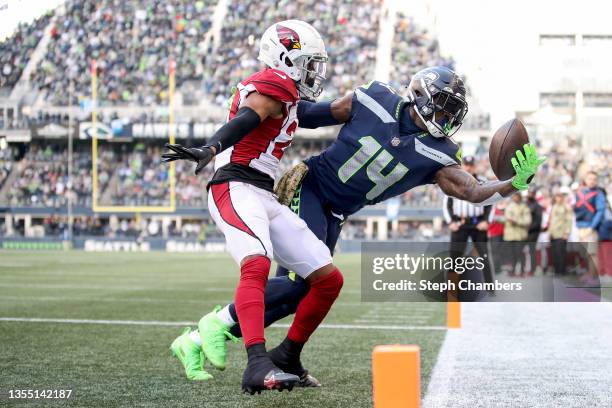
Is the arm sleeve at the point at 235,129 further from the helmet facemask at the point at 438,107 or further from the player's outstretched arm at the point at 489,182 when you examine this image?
the player's outstretched arm at the point at 489,182

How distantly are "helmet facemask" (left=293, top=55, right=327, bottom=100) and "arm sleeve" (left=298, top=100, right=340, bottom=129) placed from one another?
21 cm

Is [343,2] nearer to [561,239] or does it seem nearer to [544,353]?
[561,239]

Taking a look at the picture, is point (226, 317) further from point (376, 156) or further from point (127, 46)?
point (127, 46)

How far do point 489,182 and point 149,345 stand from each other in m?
2.65

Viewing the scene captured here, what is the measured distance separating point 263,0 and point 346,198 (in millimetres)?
29408

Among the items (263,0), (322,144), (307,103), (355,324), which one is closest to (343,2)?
(263,0)

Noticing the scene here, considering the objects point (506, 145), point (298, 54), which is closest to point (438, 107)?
point (506, 145)

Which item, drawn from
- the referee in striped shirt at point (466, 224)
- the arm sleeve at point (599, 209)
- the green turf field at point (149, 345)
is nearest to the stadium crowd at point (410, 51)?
the arm sleeve at point (599, 209)

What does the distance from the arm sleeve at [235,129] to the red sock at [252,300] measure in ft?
1.70

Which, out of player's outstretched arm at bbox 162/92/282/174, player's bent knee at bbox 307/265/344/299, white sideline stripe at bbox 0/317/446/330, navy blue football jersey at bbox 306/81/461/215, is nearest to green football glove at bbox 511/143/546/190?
navy blue football jersey at bbox 306/81/461/215

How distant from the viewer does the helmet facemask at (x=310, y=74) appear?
4086mm

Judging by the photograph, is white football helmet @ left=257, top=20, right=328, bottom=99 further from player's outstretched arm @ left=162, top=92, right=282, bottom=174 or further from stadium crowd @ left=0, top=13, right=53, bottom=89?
stadium crowd @ left=0, top=13, right=53, bottom=89

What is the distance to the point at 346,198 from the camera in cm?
440

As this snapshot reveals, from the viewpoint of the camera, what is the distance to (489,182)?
163 inches
